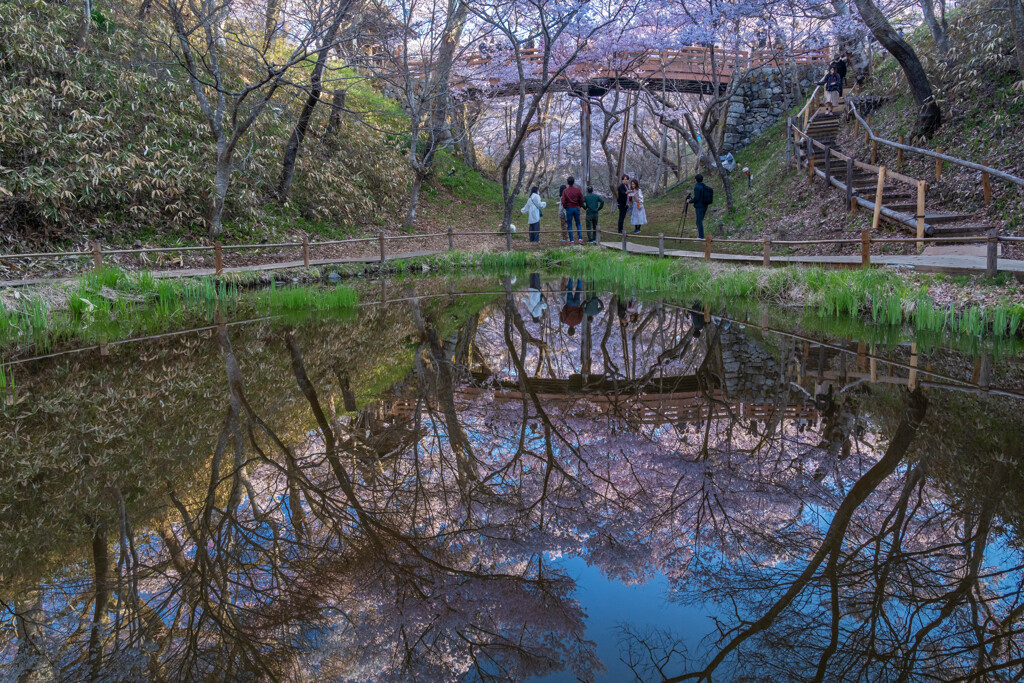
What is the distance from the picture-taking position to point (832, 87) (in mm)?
20812

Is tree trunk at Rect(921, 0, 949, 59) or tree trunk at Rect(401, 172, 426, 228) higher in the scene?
tree trunk at Rect(921, 0, 949, 59)

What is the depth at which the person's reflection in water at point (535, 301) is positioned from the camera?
10488 mm

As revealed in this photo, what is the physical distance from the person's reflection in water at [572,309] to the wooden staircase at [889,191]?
6348 millimetres

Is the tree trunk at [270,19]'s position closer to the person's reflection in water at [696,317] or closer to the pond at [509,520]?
the pond at [509,520]

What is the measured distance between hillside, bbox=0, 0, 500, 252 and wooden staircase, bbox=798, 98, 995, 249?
11517 mm

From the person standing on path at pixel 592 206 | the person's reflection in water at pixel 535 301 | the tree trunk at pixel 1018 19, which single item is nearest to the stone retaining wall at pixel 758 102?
the person standing on path at pixel 592 206

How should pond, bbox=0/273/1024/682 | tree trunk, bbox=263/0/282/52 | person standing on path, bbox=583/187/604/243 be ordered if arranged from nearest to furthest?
pond, bbox=0/273/1024/682
tree trunk, bbox=263/0/282/52
person standing on path, bbox=583/187/604/243

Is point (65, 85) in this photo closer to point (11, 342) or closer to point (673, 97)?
point (11, 342)

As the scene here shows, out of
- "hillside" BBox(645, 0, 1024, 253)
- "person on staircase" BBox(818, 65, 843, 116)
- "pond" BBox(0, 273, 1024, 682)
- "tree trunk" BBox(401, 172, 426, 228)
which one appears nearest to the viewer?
"pond" BBox(0, 273, 1024, 682)

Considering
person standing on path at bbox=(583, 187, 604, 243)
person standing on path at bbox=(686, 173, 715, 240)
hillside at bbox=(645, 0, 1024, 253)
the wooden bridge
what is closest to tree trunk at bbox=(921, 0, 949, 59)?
hillside at bbox=(645, 0, 1024, 253)

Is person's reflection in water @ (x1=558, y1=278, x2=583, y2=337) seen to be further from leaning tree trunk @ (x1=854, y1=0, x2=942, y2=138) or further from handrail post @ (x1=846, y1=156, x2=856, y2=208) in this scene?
leaning tree trunk @ (x1=854, y1=0, x2=942, y2=138)

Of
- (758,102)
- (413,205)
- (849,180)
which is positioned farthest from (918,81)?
(413,205)

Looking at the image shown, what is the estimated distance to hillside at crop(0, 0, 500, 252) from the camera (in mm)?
13438

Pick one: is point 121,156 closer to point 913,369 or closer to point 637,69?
point 913,369
